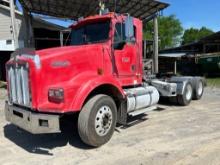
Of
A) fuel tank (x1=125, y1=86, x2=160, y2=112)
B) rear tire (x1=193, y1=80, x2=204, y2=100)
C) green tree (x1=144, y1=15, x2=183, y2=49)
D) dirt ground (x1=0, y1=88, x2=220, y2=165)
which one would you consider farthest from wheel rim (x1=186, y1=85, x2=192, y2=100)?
green tree (x1=144, y1=15, x2=183, y2=49)

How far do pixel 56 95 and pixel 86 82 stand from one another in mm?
697

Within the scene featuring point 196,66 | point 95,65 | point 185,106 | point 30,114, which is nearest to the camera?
point 30,114

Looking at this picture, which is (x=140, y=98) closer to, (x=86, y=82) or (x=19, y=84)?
(x=86, y=82)

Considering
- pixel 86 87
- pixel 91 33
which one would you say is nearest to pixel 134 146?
pixel 86 87

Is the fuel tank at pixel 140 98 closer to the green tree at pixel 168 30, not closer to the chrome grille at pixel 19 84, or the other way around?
the chrome grille at pixel 19 84

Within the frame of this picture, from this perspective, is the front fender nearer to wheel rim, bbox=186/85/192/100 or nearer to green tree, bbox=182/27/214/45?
wheel rim, bbox=186/85/192/100

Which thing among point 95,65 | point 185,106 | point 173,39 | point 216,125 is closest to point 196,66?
point 185,106

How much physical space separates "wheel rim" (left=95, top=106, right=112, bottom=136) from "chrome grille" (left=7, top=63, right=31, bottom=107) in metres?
1.39

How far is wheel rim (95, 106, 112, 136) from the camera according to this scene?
220 inches

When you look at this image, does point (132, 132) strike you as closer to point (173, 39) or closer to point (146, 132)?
point (146, 132)

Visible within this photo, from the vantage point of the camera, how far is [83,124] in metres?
5.36

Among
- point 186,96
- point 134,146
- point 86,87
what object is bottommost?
point 134,146

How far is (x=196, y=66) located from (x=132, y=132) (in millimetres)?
21271

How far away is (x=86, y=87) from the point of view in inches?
211
